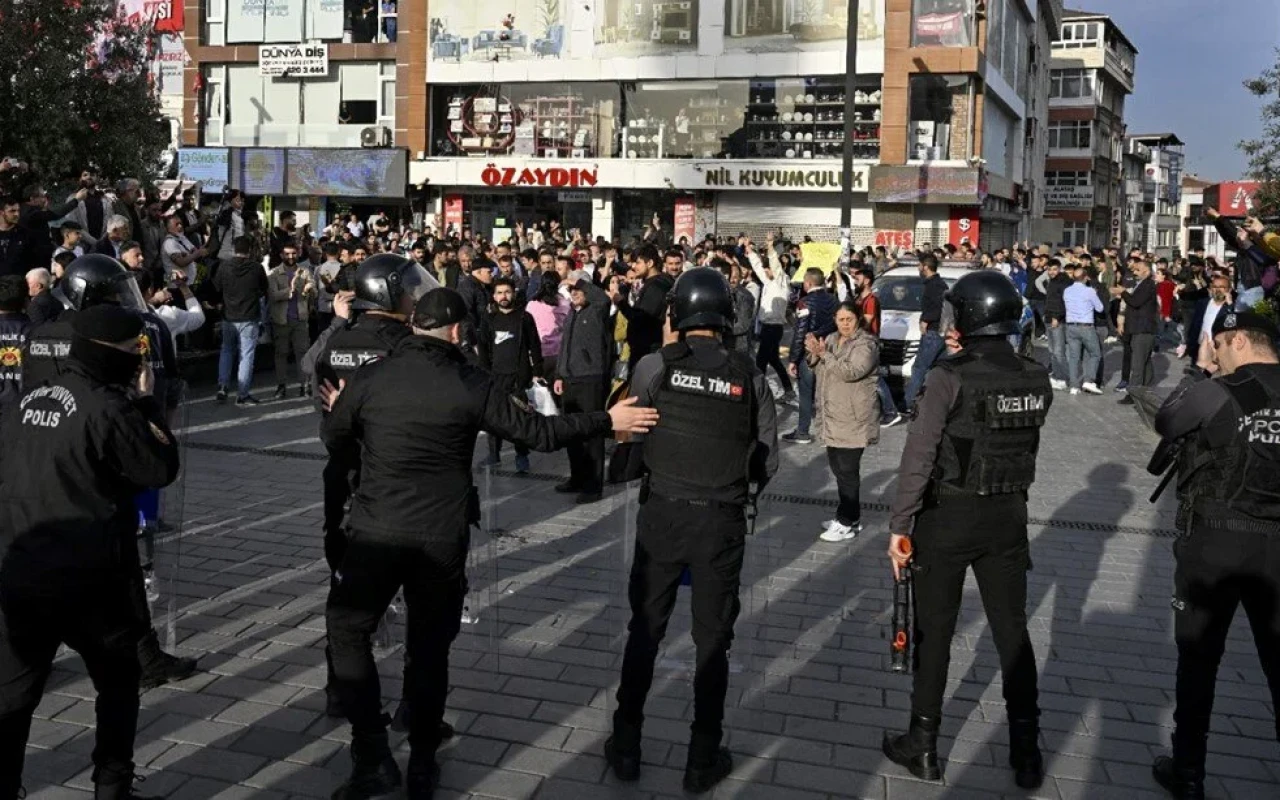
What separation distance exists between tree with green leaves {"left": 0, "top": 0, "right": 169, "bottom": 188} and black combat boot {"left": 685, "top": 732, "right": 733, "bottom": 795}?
1378 centimetres

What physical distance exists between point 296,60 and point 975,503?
39.4 meters

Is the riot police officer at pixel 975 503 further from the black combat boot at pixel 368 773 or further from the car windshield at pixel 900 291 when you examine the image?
the car windshield at pixel 900 291

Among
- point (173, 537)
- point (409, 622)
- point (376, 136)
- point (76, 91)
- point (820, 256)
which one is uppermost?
point (376, 136)

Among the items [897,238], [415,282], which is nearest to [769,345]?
[415,282]

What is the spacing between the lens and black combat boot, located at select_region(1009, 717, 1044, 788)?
191 inches

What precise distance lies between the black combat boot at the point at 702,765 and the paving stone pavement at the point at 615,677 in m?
0.06

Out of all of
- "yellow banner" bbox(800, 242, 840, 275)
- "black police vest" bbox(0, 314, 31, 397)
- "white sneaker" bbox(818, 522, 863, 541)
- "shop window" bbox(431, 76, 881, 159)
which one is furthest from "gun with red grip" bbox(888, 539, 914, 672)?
"shop window" bbox(431, 76, 881, 159)

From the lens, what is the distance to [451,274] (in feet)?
44.3

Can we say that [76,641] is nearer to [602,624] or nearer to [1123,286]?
[602,624]

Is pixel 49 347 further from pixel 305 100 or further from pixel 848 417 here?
pixel 305 100

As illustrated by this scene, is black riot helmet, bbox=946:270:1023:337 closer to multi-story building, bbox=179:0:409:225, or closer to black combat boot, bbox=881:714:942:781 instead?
black combat boot, bbox=881:714:942:781

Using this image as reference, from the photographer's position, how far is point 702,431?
4.80m

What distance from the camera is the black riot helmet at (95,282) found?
5.80 m

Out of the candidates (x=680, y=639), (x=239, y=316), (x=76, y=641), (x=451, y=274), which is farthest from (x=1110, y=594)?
(x=239, y=316)
